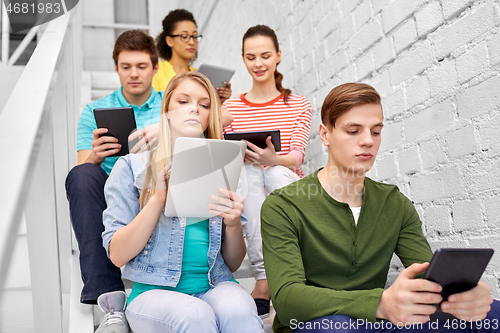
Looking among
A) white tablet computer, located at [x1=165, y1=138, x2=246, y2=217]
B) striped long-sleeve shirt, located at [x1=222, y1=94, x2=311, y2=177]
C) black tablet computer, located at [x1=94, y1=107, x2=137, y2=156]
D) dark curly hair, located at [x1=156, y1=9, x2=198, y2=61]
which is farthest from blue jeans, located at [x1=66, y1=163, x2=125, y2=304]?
dark curly hair, located at [x1=156, y1=9, x2=198, y2=61]

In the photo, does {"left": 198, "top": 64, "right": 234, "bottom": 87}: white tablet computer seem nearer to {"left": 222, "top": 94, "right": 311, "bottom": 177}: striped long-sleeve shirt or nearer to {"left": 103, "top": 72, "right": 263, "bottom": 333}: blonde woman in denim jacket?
{"left": 222, "top": 94, "right": 311, "bottom": 177}: striped long-sleeve shirt

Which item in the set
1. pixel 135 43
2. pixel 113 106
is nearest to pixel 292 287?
pixel 113 106

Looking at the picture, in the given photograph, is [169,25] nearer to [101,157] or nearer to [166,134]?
[101,157]

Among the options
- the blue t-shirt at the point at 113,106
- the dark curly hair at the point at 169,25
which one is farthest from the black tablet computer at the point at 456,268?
the dark curly hair at the point at 169,25

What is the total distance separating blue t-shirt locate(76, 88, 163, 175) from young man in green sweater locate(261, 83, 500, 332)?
0.76 m

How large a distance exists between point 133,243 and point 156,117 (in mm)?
793

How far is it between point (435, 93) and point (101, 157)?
42.4 inches

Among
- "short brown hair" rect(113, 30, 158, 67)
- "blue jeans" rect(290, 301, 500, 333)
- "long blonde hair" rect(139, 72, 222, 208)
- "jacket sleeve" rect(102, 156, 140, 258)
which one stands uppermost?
"short brown hair" rect(113, 30, 158, 67)

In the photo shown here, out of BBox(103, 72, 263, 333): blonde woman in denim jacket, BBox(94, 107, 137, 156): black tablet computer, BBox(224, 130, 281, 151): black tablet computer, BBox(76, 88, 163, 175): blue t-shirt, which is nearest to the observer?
BBox(103, 72, 263, 333): blonde woman in denim jacket

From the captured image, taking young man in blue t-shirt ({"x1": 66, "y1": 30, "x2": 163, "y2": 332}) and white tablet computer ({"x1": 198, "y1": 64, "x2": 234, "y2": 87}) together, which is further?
white tablet computer ({"x1": 198, "y1": 64, "x2": 234, "y2": 87})

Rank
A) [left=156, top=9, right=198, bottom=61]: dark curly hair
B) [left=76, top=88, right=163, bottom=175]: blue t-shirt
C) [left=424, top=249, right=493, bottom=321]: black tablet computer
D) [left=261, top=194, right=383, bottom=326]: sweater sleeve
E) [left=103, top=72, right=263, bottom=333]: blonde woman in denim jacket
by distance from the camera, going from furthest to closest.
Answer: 1. [left=156, top=9, right=198, bottom=61]: dark curly hair
2. [left=76, top=88, right=163, bottom=175]: blue t-shirt
3. [left=103, top=72, right=263, bottom=333]: blonde woman in denim jacket
4. [left=261, top=194, right=383, bottom=326]: sweater sleeve
5. [left=424, top=249, right=493, bottom=321]: black tablet computer

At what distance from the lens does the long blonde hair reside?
119 centimetres

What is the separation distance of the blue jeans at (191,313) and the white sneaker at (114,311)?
0.09 m

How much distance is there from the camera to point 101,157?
1443mm
